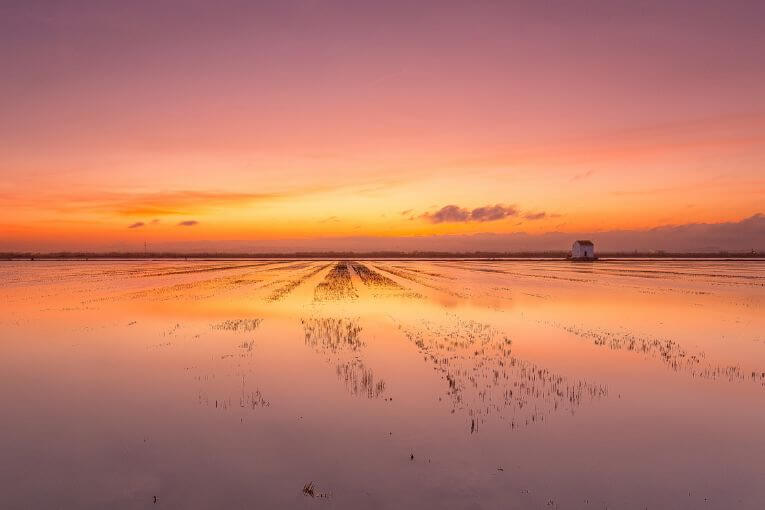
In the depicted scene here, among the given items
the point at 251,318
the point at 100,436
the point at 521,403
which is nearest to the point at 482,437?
the point at 521,403

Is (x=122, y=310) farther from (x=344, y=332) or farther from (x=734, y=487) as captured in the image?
(x=734, y=487)

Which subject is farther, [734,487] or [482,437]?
[482,437]

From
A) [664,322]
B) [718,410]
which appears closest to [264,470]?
[718,410]

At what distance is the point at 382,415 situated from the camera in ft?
33.9

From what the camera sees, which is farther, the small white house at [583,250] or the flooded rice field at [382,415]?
the small white house at [583,250]

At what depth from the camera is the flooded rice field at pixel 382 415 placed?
7133 millimetres

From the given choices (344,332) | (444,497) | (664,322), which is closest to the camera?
(444,497)

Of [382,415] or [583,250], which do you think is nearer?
[382,415]

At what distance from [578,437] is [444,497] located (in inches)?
129

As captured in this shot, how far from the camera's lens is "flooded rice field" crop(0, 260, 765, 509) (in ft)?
23.4

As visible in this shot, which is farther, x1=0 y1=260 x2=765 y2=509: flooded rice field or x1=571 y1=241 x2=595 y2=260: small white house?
x1=571 y1=241 x2=595 y2=260: small white house

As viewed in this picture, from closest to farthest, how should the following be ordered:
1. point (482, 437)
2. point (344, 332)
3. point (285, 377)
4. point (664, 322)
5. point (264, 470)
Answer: point (264, 470) < point (482, 437) < point (285, 377) < point (344, 332) < point (664, 322)

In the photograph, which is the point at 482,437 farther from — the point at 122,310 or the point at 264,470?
the point at 122,310

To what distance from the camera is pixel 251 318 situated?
24609 millimetres
